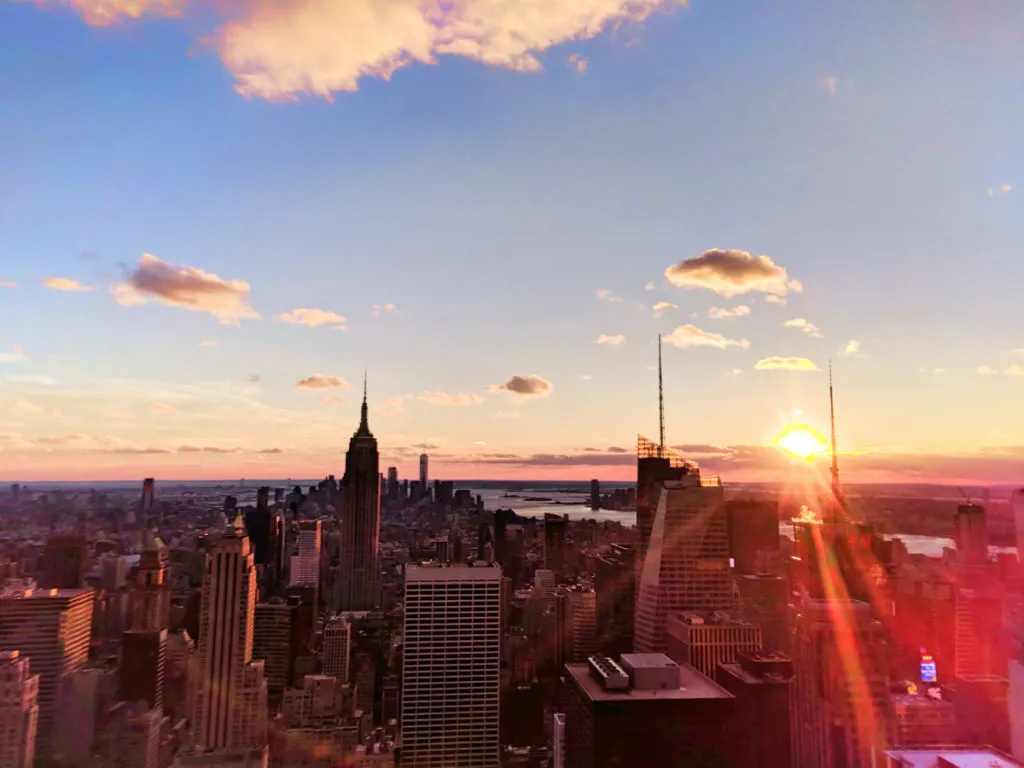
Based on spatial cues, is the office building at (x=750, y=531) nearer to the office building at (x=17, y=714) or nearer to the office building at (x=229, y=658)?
the office building at (x=229, y=658)

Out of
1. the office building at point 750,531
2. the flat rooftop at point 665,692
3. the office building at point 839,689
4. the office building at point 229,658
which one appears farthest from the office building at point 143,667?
the office building at point 750,531

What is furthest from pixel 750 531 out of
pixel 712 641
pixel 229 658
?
pixel 229 658

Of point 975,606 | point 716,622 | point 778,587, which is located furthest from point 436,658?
point 975,606

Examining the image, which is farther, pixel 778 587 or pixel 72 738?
pixel 778 587

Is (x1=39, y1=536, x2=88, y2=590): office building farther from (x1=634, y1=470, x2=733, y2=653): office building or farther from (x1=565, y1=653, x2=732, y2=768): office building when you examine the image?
(x1=634, y1=470, x2=733, y2=653): office building

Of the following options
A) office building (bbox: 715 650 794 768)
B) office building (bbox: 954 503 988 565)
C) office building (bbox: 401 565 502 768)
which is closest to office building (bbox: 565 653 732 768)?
office building (bbox: 715 650 794 768)

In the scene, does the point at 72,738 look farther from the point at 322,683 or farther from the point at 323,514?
the point at 323,514

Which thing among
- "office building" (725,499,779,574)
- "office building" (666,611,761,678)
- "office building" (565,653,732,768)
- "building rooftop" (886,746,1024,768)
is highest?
"office building" (725,499,779,574)
